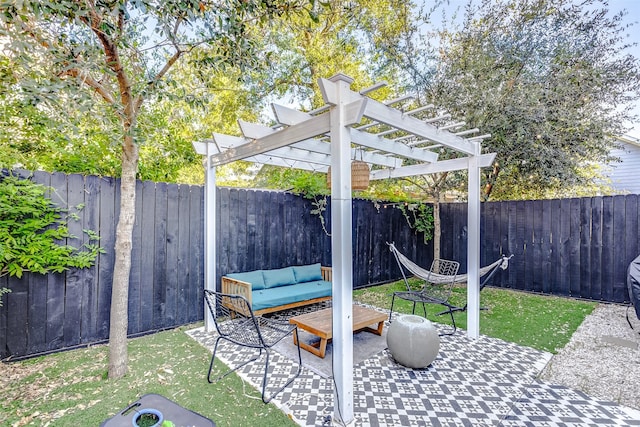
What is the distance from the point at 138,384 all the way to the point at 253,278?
6.09ft

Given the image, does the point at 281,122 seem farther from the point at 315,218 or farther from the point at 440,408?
the point at 315,218

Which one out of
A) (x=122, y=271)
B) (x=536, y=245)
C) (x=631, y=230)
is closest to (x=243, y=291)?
(x=122, y=271)

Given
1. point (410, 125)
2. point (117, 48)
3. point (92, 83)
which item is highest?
point (117, 48)

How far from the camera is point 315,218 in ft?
17.3

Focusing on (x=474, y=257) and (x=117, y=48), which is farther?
(x=474, y=257)

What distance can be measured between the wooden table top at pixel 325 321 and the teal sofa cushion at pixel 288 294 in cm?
63

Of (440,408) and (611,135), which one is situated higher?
(611,135)

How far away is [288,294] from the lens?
156 inches

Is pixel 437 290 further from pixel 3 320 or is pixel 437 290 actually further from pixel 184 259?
pixel 3 320

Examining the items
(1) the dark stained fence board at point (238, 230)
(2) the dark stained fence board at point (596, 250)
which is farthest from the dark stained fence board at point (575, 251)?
(1) the dark stained fence board at point (238, 230)

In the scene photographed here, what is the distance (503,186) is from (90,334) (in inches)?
318

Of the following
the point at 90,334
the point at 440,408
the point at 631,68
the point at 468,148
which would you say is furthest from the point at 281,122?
the point at 631,68

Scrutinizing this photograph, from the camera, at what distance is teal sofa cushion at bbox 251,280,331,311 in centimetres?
367

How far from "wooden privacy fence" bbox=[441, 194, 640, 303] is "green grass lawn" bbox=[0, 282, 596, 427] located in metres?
1.90
